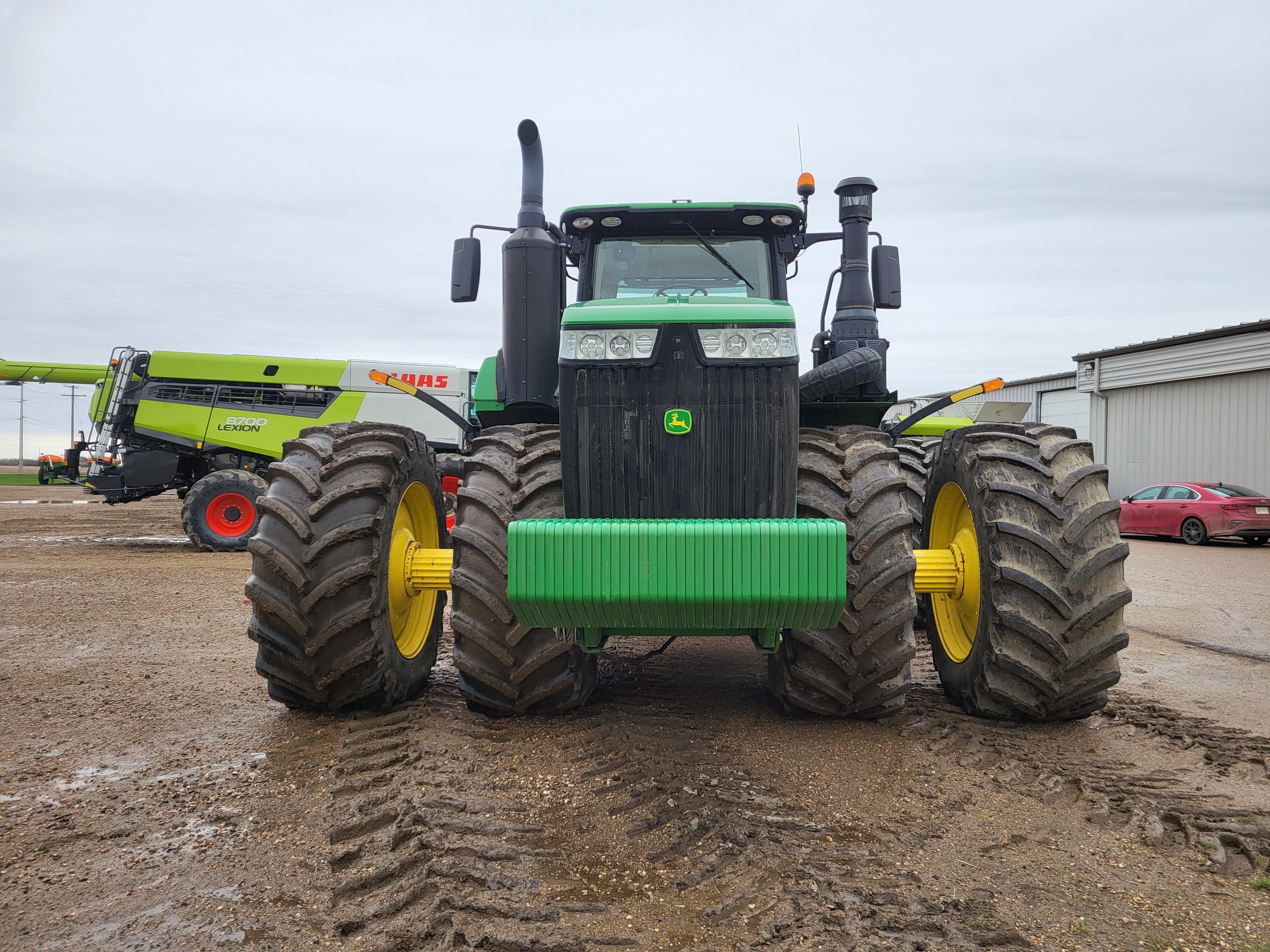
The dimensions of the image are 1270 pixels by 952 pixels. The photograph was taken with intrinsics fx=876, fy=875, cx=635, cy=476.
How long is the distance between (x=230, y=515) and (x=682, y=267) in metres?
11.0

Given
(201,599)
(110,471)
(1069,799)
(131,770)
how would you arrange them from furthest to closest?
(110,471) → (201,599) → (131,770) → (1069,799)

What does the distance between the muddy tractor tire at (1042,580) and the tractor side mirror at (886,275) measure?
51.8 inches

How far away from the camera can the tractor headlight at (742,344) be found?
144 inches

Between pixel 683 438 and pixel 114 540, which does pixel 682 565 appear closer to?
pixel 683 438

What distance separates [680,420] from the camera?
3.68 meters

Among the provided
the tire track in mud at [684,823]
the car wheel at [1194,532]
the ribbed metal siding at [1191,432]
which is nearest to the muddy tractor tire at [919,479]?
the tire track in mud at [684,823]

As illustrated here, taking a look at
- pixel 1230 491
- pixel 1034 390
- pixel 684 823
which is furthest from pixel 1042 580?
pixel 1034 390

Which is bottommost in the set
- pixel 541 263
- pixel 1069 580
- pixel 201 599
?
pixel 201 599

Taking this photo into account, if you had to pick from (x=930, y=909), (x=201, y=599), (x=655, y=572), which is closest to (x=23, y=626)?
(x=201, y=599)

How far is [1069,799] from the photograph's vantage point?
11.1 ft

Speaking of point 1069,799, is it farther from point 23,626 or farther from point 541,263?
point 23,626

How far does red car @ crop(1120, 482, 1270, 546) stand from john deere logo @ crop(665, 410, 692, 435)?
14689 millimetres

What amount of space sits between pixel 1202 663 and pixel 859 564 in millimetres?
4006

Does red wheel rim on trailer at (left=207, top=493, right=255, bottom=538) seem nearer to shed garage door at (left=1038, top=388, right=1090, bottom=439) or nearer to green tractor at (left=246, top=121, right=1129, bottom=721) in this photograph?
green tractor at (left=246, top=121, right=1129, bottom=721)
